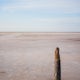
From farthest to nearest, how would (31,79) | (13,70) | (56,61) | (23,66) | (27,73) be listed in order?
(23,66) < (13,70) < (27,73) < (31,79) < (56,61)

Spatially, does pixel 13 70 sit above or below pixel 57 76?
above

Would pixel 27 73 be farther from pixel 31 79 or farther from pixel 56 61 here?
pixel 56 61

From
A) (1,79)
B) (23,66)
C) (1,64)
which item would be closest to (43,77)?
(1,79)

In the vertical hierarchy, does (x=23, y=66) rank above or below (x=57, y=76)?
above

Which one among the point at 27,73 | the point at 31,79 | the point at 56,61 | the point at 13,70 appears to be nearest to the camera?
the point at 56,61

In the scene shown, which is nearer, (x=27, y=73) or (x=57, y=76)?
(x=57, y=76)

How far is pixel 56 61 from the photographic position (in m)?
3.71

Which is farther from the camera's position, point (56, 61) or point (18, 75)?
point (18, 75)

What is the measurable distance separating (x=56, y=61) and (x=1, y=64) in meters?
5.49

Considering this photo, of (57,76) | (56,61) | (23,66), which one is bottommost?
(57,76)

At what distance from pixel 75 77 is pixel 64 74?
1.47 feet

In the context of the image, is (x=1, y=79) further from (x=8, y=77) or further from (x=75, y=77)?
(x=75, y=77)

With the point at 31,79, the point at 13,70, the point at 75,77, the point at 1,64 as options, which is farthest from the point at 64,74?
the point at 1,64

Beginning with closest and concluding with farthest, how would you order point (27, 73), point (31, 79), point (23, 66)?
point (31, 79), point (27, 73), point (23, 66)
